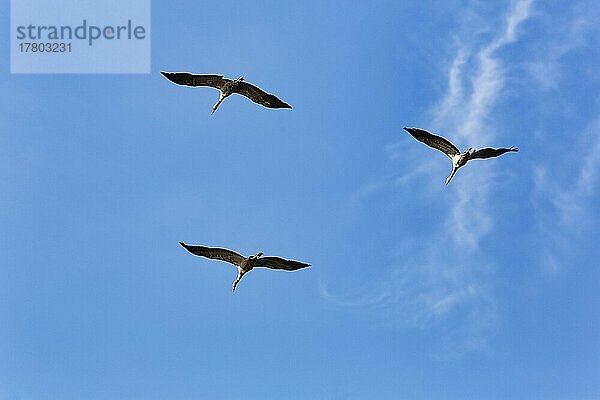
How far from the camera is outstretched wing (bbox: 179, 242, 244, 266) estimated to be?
69575mm

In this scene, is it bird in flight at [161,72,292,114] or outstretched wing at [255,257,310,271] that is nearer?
bird in flight at [161,72,292,114]

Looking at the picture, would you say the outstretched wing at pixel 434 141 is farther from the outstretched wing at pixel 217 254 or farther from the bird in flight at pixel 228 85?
the outstretched wing at pixel 217 254

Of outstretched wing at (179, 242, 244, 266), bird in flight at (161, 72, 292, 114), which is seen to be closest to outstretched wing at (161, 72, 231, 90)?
bird in flight at (161, 72, 292, 114)

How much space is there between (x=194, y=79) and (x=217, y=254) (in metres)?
11.9

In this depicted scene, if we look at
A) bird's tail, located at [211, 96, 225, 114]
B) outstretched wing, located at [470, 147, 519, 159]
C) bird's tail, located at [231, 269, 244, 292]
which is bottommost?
bird's tail, located at [231, 269, 244, 292]

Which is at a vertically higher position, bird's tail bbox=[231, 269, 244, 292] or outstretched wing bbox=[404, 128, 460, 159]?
outstretched wing bbox=[404, 128, 460, 159]

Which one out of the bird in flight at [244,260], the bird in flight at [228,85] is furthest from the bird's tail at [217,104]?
the bird in flight at [244,260]

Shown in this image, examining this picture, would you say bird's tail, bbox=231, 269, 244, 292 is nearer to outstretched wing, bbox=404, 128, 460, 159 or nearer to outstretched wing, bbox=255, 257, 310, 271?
outstretched wing, bbox=255, 257, 310, 271

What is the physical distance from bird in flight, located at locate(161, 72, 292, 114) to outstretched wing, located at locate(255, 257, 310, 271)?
10.5 meters

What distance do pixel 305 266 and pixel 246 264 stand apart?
13.5ft

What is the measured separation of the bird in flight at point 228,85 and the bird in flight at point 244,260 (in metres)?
10.4

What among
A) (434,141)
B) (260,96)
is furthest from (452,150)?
(260,96)

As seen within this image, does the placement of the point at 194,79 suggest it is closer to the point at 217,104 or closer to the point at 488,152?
the point at 217,104

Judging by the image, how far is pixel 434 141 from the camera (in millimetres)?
70438
